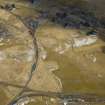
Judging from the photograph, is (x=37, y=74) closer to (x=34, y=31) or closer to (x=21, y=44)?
(x=21, y=44)

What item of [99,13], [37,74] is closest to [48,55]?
[37,74]

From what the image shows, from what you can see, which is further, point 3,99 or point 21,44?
point 21,44

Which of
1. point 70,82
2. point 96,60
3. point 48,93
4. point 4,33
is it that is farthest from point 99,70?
point 4,33

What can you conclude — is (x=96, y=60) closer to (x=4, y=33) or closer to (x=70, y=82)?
(x=70, y=82)

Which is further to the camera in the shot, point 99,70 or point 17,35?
point 17,35

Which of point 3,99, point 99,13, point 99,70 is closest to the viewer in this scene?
point 3,99

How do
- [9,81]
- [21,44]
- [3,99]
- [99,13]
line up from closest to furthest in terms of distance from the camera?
[3,99] < [9,81] < [21,44] < [99,13]
